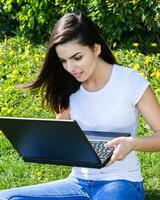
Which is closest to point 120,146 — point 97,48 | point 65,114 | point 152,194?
point 97,48

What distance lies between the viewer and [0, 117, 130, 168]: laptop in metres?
2.71

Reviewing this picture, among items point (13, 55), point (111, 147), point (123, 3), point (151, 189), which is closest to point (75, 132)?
point (111, 147)

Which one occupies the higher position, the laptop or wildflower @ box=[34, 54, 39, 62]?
the laptop

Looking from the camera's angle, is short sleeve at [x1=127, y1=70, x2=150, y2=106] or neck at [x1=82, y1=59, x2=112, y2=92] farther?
neck at [x1=82, y1=59, x2=112, y2=92]

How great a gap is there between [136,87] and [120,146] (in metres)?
0.38

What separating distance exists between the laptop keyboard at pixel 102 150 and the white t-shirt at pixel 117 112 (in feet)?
0.55

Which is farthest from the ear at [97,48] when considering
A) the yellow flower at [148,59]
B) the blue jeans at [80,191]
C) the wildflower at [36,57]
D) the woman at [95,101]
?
the wildflower at [36,57]

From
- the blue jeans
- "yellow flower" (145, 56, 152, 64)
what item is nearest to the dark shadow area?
the blue jeans

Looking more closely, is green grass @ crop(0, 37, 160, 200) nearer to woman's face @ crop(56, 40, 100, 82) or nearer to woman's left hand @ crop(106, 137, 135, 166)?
woman's face @ crop(56, 40, 100, 82)

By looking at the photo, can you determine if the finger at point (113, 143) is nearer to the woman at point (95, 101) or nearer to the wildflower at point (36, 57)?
the woman at point (95, 101)

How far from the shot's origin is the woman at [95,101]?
2986 mm

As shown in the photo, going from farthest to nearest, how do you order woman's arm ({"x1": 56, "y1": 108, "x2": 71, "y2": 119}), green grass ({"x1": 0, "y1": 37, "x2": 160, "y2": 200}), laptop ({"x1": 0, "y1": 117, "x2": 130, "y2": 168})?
1. green grass ({"x1": 0, "y1": 37, "x2": 160, "y2": 200})
2. woman's arm ({"x1": 56, "y1": 108, "x2": 71, "y2": 119})
3. laptop ({"x1": 0, "y1": 117, "x2": 130, "y2": 168})

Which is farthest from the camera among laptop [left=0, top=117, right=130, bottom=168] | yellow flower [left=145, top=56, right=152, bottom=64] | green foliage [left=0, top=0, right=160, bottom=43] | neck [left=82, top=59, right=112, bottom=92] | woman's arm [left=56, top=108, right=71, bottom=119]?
green foliage [left=0, top=0, right=160, bottom=43]

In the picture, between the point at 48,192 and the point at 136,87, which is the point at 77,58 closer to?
the point at 136,87
